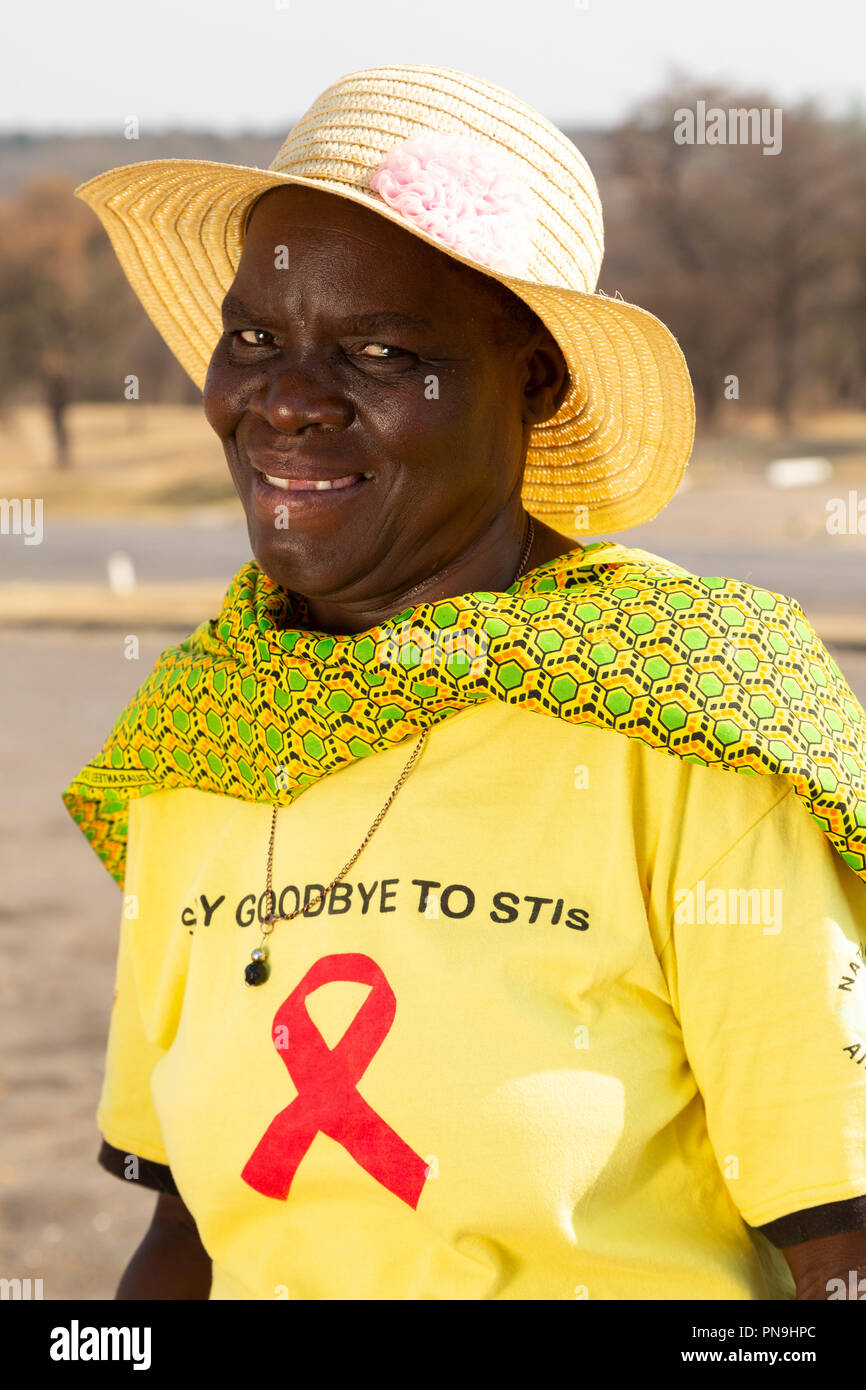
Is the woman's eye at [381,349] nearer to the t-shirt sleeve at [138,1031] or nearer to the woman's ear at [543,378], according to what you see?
the woman's ear at [543,378]

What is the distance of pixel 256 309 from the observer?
1704 millimetres

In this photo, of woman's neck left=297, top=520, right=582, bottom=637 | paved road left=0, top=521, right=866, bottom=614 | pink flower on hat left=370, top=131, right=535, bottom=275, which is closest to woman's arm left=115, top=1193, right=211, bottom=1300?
woman's neck left=297, top=520, right=582, bottom=637

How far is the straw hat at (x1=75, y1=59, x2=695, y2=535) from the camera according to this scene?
1.71 meters

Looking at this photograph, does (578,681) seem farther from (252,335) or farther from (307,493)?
(252,335)

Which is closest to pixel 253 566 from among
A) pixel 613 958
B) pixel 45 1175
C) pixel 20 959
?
pixel 613 958

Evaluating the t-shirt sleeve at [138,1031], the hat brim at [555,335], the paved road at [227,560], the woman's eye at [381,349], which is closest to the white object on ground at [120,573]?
the paved road at [227,560]

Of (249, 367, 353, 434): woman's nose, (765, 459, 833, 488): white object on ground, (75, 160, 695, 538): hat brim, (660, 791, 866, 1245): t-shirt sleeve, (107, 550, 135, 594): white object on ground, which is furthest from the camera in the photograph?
(765, 459, 833, 488): white object on ground

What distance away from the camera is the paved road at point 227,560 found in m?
15.6

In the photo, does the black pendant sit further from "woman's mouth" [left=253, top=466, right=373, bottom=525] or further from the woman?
"woman's mouth" [left=253, top=466, right=373, bottom=525]

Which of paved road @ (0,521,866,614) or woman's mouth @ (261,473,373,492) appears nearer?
woman's mouth @ (261,473,373,492)

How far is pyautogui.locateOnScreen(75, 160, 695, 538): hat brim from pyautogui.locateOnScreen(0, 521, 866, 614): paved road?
11326mm

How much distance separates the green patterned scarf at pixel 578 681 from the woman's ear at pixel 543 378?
0.56ft

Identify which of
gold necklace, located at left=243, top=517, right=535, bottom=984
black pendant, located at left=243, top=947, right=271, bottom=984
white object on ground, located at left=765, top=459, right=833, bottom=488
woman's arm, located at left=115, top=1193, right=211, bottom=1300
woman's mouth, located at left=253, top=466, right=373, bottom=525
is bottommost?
white object on ground, located at left=765, top=459, right=833, bottom=488
